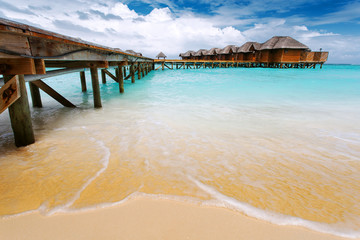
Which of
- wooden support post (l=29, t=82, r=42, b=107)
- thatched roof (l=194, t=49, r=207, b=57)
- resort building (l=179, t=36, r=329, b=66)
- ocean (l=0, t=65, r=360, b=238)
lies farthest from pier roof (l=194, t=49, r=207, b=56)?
ocean (l=0, t=65, r=360, b=238)

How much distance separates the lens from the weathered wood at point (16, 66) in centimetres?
243

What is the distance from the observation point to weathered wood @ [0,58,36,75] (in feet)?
7.98

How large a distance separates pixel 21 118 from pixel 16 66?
81 centimetres

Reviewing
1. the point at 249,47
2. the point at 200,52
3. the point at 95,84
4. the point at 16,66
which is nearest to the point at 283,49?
the point at 249,47

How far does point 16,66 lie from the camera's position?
96.4 inches

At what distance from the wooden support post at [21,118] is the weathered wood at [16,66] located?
22 cm

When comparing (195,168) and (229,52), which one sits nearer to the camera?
(195,168)

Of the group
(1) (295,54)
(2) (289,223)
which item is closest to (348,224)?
(2) (289,223)

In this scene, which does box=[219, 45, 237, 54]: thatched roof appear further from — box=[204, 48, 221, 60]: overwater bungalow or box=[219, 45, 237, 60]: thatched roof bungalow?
box=[204, 48, 221, 60]: overwater bungalow

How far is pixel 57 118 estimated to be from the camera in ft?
15.5

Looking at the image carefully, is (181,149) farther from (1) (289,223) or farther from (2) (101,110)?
(2) (101,110)

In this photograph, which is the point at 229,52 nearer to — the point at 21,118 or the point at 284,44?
the point at 284,44

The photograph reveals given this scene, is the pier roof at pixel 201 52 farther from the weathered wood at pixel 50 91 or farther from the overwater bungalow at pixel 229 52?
the weathered wood at pixel 50 91

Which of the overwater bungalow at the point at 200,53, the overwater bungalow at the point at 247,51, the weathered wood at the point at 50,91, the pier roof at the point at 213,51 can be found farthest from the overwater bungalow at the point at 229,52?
the weathered wood at the point at 50,91
